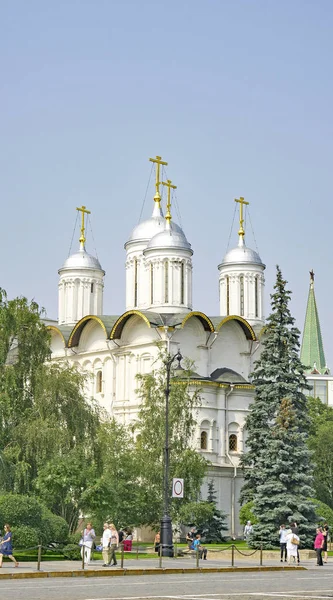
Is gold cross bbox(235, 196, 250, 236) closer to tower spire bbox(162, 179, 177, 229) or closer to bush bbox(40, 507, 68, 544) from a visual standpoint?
tower spire bbox(162, 179, 177, 229)

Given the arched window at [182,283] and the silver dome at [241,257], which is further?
the silver dome at [241,257]

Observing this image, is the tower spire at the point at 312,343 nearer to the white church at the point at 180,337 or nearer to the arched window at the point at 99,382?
the white church at the point at 180,337

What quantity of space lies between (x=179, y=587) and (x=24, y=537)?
32.9ft

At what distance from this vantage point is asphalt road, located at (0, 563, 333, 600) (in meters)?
15.9

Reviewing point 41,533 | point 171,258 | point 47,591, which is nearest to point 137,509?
point 41,533

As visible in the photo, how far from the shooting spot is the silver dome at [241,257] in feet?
186

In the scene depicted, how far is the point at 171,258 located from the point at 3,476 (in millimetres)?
20266

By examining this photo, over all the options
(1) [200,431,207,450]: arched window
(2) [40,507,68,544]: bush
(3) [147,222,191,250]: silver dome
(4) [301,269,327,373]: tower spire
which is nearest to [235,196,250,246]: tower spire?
(3) [147,222,191,250]: silver dome

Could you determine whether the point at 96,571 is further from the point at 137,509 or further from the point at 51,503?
the point at 137,509

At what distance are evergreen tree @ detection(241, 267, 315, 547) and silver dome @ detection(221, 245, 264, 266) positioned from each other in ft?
54.3

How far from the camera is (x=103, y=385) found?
52188 millimetres

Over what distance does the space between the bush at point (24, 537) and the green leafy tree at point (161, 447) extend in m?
12.7

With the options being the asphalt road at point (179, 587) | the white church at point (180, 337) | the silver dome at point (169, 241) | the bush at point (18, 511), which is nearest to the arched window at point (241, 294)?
the white church at point (180, 337)

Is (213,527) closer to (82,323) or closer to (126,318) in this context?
(126,318)
